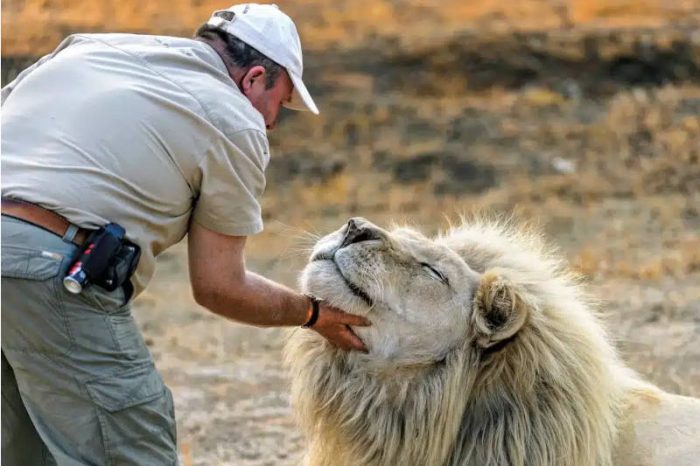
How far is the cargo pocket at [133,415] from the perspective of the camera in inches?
157

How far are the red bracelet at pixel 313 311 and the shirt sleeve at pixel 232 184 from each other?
0.32 metres

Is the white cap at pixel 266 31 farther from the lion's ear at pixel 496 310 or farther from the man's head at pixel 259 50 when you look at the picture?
the lion's ear at pixel 496 310

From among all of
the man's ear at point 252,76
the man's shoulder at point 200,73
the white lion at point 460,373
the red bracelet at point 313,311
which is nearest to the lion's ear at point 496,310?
the white lion at point 460,373

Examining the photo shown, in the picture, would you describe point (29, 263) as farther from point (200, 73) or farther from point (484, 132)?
point (484, 132)

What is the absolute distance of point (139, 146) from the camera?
3.97 m

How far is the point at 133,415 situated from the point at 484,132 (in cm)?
1232

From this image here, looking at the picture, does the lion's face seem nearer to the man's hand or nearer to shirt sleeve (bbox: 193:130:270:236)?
the man's hand

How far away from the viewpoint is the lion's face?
4.22 metres

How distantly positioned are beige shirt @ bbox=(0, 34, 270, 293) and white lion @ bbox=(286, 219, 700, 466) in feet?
1.51

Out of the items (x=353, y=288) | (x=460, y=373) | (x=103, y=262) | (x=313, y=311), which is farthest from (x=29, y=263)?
(x=460, y=373)

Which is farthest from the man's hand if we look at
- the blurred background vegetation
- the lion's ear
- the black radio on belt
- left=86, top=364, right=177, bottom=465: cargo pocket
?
the blurred background vegetation

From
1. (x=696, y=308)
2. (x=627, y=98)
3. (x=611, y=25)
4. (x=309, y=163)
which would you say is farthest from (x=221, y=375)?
(x=611, y=25)

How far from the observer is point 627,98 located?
1672 cm

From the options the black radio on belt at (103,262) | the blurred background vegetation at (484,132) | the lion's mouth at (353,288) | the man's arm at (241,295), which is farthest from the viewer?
the blurred background vegetation at (484,132)
